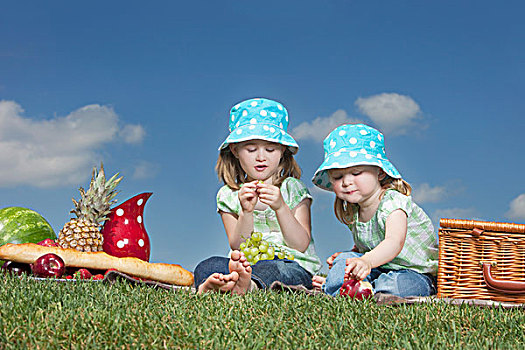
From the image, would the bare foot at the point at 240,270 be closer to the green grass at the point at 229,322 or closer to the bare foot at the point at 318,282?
the green grass at the point at 229,322

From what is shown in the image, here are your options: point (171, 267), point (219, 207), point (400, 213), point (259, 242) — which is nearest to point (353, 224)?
point (400, 213)

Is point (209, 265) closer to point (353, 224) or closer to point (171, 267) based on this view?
point (171, 267)

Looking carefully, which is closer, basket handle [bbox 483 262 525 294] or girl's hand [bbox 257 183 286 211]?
basket handle [bbox 483 262 525 294]

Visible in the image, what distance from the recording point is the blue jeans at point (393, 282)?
15.6 feet

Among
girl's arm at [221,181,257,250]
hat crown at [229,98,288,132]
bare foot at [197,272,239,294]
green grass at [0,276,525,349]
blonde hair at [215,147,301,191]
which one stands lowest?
green grass at [0,276,525,349]

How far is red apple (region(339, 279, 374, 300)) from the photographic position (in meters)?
4.26

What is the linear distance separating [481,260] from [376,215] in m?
0.97

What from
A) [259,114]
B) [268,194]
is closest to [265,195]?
[268,194]

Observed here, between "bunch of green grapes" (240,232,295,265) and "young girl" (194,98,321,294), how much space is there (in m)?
0.07

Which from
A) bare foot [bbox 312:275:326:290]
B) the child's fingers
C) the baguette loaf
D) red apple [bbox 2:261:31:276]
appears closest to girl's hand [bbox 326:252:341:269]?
the child's fingers

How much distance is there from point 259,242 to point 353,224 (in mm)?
926

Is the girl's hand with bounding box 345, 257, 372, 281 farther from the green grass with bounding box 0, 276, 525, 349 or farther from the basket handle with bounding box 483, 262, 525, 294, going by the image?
the basket handle with bounding box 483, 262, 525, 294

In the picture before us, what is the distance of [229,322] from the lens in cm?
314

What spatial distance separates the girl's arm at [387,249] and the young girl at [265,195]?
716mm
